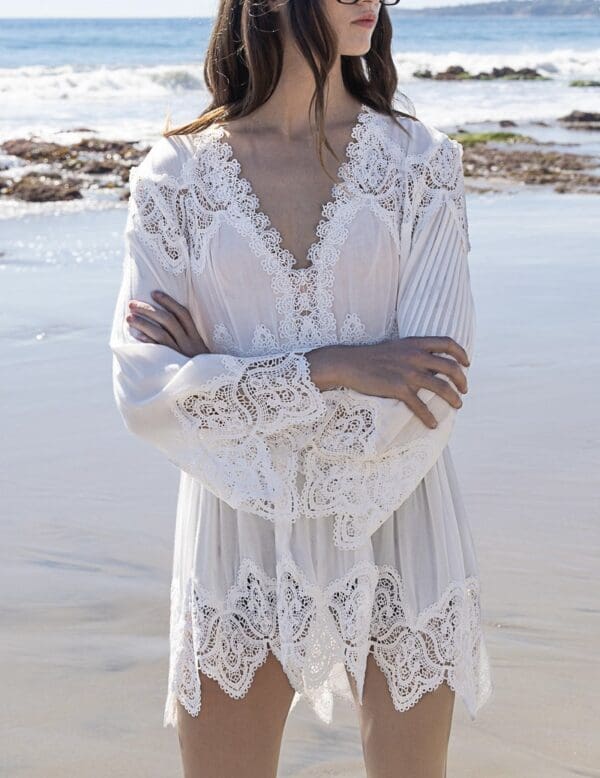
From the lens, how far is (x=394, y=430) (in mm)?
2191

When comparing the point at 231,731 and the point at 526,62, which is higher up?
the point at 231,731

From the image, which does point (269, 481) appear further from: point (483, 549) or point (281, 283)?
point (483, 549)

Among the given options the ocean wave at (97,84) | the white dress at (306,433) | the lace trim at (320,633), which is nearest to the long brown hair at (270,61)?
the white dress at (306,433)

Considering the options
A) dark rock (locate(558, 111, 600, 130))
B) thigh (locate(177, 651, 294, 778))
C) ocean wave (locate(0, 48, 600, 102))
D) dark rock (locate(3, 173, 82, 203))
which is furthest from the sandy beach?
ocean wave (locate(0, 48, 600, 102))

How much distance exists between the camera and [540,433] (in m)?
5.64

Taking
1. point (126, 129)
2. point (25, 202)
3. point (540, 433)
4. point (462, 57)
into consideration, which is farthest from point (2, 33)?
point (540, 433)

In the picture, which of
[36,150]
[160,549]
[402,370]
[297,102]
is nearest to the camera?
[402,370]

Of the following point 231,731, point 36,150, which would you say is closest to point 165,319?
point 231,731

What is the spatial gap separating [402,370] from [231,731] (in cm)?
68

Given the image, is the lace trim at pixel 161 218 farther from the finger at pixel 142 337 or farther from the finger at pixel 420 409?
the finger at pixel 420 409

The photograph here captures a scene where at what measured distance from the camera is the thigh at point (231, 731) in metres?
2.22

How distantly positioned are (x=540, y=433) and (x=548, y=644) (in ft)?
5.65

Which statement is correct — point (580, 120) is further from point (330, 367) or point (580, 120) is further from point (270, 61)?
point (330, 367)

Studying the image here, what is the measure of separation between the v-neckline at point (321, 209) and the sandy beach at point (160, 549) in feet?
5.59
